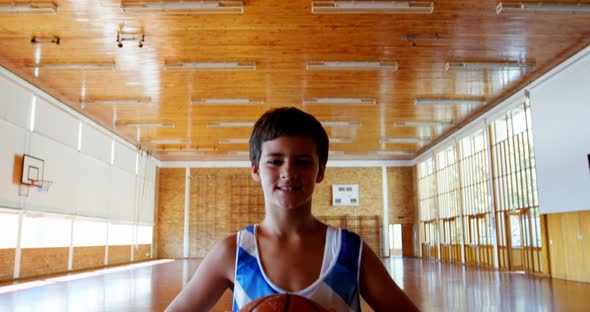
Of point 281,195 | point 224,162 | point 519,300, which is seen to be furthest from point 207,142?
point 281,195

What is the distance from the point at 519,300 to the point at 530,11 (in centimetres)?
613

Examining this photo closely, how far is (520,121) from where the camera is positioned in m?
17.4

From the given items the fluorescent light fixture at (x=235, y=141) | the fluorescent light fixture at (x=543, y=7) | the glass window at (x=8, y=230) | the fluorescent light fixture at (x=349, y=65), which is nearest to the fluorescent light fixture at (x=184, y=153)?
the fluorescent light fixture at (x=235, y=141)

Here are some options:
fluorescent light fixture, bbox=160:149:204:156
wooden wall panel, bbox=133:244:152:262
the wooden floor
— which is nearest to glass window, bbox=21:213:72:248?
the wooden floor

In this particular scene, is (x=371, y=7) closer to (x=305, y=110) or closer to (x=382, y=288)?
(x=305, y=110)

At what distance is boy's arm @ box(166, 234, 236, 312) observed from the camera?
1.21 meters

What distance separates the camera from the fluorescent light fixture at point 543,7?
1056 cm

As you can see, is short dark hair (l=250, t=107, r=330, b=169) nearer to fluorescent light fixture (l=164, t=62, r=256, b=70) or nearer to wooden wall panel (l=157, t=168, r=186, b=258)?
fluorescent light fixture (l=164, t=62, r=256, b=70)

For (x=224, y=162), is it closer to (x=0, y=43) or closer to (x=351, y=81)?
(x=351, y=81)

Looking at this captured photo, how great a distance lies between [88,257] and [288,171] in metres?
21.9

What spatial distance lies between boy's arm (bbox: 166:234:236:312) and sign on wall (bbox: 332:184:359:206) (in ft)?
97.3

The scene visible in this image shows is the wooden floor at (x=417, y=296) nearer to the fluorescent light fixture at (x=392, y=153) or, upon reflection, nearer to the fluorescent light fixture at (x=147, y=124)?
the fluorescent light fixture at (x=147, y=124)

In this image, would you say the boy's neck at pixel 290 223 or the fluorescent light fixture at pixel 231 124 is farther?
the fluorescent light fixture at pixel 231 124

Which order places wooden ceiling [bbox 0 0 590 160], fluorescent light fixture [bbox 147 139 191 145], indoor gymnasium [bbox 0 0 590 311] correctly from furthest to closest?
fluorescent light fixture [bbox 147 139 191 145] < wooden ceiling [bbox 0 0 590 160] < indoor gymnasium [bbox 0 0 590 311]
